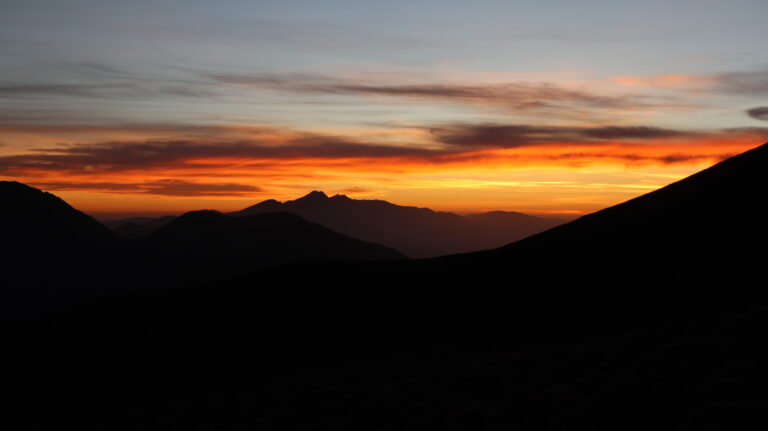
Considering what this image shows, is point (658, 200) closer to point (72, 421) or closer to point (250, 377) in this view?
point (250, 377)

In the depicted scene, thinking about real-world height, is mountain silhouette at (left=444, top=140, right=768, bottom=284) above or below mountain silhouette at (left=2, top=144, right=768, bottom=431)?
above

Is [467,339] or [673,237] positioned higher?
[673,237]

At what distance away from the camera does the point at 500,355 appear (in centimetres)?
2611

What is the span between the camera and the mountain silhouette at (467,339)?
16.8 metres

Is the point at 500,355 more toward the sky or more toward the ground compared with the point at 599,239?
more toward the ground

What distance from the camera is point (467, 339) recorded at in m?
33.4

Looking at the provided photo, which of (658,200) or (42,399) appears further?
(658,200)

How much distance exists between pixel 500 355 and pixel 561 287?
59.2 feet

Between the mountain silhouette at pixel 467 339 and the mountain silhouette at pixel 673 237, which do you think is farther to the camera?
the mountain silhouette at pixel 673 237

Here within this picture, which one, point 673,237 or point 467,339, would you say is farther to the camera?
point 673,237

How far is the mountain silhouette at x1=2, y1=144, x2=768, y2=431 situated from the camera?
16750 millimetres

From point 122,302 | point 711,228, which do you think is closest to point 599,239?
point 711,228

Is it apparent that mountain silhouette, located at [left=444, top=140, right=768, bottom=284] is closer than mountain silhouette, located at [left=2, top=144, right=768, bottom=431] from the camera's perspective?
No

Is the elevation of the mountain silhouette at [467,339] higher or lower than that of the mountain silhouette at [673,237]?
lower
